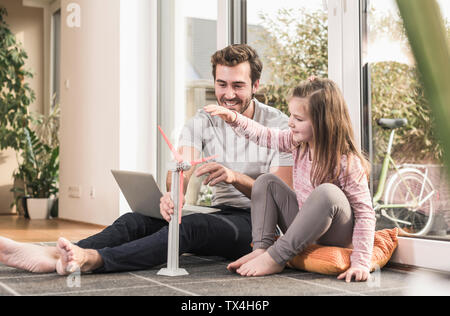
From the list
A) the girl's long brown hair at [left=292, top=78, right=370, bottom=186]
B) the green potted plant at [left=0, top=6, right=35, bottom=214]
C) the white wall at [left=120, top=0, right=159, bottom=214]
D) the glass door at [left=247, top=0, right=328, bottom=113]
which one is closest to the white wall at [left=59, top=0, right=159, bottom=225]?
the white wall at [left=120, top=0, right=159, bottom=214]

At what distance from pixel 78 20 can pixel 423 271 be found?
334 cm

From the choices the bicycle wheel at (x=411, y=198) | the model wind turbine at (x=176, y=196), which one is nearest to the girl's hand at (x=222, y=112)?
the model wind turbine at (x=176, y=196)

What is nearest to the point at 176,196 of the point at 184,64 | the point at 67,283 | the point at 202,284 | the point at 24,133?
the point at 202,284

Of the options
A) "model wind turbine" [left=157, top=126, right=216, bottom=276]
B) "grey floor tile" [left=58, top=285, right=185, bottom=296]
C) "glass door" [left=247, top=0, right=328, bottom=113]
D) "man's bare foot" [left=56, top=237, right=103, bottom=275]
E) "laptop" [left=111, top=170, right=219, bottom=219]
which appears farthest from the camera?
"glass door" [left=247, top=0, right=328, bottom=113]

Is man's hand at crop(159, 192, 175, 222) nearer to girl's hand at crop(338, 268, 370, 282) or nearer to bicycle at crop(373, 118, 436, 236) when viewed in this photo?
girl's hand at crop(338, 268, 370, 282)

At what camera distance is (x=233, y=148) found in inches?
81.4

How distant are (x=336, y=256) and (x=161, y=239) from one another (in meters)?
0.53

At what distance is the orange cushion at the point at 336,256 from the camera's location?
1.60 m

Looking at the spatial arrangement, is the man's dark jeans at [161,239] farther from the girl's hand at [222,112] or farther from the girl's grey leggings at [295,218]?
the girl's hand at [222,112]

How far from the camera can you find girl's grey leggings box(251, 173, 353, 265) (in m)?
1.52

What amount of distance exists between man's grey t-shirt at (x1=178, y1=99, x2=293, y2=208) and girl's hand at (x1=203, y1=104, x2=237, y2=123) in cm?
35

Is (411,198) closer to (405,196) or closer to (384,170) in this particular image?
(405,196)

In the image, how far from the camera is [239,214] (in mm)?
1938
